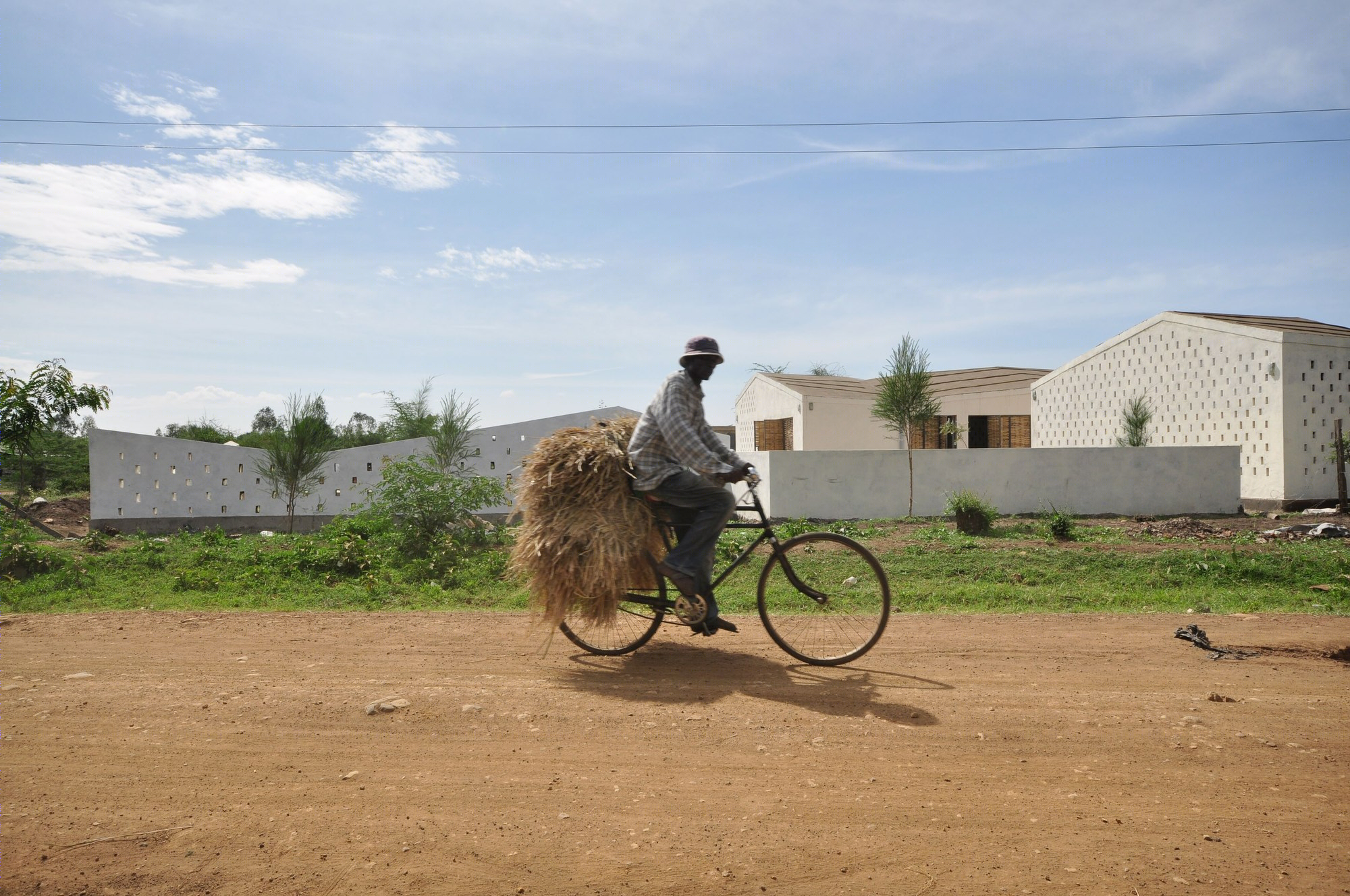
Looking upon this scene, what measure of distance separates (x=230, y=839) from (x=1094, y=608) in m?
7.08

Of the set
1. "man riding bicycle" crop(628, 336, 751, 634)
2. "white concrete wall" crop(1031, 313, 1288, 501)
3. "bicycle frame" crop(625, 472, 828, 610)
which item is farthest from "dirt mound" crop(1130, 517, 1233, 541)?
"man riding bicycle" crop(628, 336, 751, 634)

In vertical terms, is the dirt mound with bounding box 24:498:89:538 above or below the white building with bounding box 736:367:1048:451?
below

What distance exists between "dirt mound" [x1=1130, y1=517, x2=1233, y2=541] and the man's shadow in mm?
11009

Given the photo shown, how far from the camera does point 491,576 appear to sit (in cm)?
A: 927

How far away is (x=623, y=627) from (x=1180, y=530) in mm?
13478

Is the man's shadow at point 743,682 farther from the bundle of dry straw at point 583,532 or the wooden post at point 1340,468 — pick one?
the wooden post at point 1340,468

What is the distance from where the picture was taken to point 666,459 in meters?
5.11

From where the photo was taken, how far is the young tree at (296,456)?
17812 millimetres

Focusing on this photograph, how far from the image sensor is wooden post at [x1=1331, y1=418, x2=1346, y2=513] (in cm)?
1964

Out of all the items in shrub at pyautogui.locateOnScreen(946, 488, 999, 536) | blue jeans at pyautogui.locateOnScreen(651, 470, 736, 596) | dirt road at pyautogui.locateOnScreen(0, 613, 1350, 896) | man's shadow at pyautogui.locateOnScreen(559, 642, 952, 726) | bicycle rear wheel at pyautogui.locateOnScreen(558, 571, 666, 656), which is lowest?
dirt road at pyautogui.locateOnScreen(0, 613, 1350, 896)

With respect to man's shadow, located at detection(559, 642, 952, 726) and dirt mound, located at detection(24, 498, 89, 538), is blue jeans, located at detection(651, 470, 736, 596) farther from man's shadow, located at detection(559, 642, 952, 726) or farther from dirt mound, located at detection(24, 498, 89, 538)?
dirt mound, located at detection(24, 498, 89, 538)

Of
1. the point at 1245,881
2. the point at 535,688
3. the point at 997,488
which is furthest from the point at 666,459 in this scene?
the point at 997,488

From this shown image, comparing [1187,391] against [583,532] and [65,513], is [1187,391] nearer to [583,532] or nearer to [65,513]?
[583,532]

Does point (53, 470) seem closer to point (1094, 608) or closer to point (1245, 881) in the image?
point (1094, 608)
